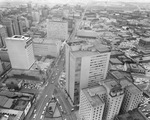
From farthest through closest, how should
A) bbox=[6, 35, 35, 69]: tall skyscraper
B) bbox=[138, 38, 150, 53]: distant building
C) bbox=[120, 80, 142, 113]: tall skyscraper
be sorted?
1. bbox=[138, 38, 150, 53]: distant building
2. bbox=[6, 35, 35, 69]: tall skyscraper
3. bbox=[120, 80, 142, 113]: tall skyscraper

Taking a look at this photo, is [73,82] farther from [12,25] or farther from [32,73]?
[12,25]

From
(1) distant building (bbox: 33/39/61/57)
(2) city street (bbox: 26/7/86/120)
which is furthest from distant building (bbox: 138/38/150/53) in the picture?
(2) city street (bbox: 26/7/86/120)

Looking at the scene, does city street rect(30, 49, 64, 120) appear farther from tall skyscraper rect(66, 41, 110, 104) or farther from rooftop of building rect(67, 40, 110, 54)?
rooftop of building rect(67, 40, 110, 54)

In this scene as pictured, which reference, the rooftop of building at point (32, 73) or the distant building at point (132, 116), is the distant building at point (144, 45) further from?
the rooftop of building at point (32, 73)

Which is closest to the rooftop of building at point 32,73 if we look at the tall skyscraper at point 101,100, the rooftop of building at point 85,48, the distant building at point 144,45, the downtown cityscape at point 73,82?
the downtown cityscape at point 73,82

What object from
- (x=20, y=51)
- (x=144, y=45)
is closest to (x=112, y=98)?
(x=20, y=51)

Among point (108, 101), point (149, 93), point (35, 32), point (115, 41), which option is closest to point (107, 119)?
point (108, 101)

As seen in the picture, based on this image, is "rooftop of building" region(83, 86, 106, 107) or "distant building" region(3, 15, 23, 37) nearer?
"rooftop of building" region(83, 86, 106, 107)
